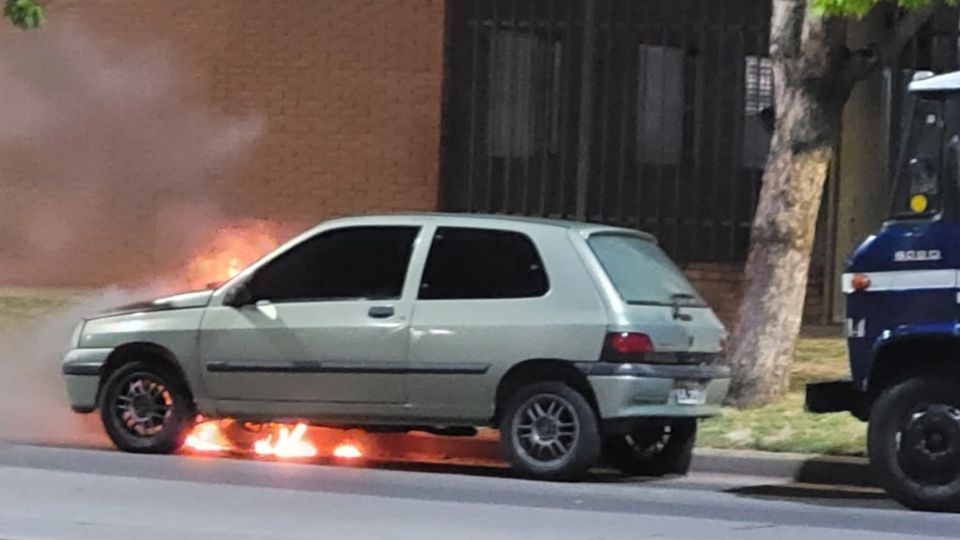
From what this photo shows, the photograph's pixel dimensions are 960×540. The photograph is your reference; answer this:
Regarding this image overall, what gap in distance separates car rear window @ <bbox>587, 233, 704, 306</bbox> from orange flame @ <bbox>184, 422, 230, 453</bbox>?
10.6 ft

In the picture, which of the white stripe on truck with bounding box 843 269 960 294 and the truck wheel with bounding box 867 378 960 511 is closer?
the white stripe on truck with bounding box 843 269 960 294

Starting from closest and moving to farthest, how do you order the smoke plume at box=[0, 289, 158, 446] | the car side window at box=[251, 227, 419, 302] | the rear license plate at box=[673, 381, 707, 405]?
the rear license plate at box=[673, 381, 707, 405]
the car side window at box=[251, 227, 419, 302]
the smoke plume at box=[0, 289, 158, 446]

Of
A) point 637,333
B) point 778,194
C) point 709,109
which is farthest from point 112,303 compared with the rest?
point 637,333

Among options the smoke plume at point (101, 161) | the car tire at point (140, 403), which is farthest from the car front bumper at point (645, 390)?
the smoke plume at point (101, 161)

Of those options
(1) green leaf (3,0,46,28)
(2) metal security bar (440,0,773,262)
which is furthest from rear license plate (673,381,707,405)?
(2) metal security bar (440,0,773,262)

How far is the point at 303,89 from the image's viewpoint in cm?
2033

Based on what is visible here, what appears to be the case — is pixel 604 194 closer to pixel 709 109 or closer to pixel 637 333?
pixel 709 109

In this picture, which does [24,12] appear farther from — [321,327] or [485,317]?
[485,317]

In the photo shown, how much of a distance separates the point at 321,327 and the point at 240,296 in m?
0.67

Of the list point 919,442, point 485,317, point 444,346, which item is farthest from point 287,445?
point 919,442

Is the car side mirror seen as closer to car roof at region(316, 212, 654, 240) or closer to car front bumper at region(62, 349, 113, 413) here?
car roof at region(316, 212, 654, 240)

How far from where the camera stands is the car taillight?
476 inches

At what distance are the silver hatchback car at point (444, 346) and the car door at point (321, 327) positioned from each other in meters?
0.01

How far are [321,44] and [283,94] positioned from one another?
2.10 feet
